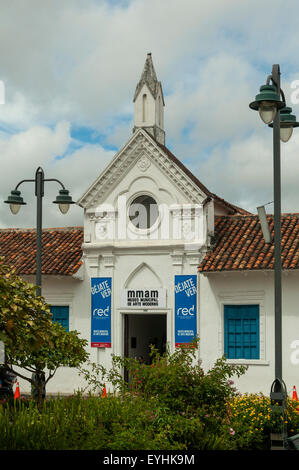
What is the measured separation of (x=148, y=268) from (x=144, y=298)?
3.56 feet

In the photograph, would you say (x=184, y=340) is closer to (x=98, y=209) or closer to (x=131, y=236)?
(x=131, y=236)

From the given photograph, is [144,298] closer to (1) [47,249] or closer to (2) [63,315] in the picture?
(2) [63,315]

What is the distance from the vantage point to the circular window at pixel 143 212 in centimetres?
2384

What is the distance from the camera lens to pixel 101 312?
78.8 feet

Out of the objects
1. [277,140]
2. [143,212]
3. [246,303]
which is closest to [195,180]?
[143,212]

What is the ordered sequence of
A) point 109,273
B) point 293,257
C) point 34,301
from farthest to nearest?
point 109,273 → point 293,257 → point 34,301

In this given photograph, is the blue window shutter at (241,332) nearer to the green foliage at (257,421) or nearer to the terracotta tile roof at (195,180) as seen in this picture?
the terracotta tile roof at (195,180)

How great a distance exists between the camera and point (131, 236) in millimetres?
23922

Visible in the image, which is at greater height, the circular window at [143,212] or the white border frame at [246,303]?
the circular window at [143,212]

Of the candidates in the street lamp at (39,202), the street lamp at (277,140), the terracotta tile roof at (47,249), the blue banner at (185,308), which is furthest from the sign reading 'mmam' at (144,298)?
the street lamp at (277,140)

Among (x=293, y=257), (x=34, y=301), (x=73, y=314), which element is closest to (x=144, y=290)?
(x=73, y=314)

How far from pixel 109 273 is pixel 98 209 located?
2.41 m

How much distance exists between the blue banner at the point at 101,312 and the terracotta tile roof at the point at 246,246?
3889mm

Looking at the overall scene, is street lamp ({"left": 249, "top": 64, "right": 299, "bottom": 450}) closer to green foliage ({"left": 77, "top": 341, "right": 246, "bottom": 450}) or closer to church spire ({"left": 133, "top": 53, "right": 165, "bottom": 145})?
green foliage ({"left": 77, "top": 341, "right": 246, "bottom": 450})
